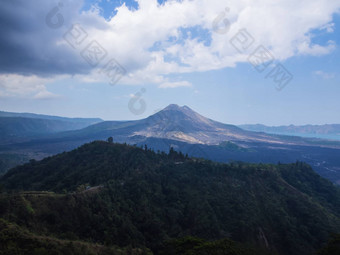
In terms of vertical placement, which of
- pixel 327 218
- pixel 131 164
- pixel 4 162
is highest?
pixel 131 164

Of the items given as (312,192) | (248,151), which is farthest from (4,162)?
(248,151)

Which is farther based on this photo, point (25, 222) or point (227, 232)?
point (227, 232)

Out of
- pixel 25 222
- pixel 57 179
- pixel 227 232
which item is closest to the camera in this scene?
pixel 25 222

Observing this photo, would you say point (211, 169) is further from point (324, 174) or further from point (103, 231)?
point (324, 174)

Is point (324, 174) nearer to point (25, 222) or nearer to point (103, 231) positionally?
point (103, 231)

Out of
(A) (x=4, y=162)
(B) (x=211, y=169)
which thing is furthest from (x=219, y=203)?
(A) (x=4, y=162)

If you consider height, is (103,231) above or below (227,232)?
above

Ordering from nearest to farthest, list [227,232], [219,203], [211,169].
Answer: [227,232]
[219,203]
[211,169]
